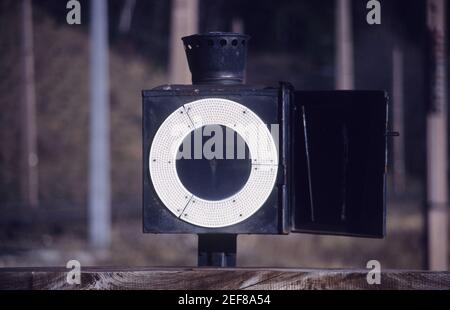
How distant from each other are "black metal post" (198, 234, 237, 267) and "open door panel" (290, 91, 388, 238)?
0.19 meters

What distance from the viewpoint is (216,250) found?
266 cm

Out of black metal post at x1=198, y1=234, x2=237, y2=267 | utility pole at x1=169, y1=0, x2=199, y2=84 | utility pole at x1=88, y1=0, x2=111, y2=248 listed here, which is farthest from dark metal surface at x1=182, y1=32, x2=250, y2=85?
utility pole at x1=88, y1=0, x2=111, y2=248

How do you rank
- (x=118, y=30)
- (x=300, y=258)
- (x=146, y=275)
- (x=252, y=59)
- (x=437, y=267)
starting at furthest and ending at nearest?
(x=252, y=59)
(x=118, y=30)
(x=300, y=258)
(x=437, y=267)
(x=146, y=275)

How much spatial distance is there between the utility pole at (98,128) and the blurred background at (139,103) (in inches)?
1.4

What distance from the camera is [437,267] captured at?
24.5ft

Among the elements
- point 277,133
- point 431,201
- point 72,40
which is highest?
point 72,40

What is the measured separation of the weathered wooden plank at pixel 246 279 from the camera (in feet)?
7.54

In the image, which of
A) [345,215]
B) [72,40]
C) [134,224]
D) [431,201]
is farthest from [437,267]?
[72,40]

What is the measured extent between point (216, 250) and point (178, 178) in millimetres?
253

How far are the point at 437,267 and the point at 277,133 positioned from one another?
5279mm

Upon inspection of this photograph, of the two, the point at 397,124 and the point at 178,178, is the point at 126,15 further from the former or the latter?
the point at 178,178

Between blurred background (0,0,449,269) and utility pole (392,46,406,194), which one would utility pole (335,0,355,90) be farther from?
utility pole (392,46,406,194)

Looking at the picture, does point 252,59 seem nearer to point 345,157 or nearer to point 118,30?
point 118,30

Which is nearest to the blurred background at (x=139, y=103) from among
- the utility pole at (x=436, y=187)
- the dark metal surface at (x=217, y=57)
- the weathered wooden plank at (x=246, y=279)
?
the utility pole at (x=436, y=187)
